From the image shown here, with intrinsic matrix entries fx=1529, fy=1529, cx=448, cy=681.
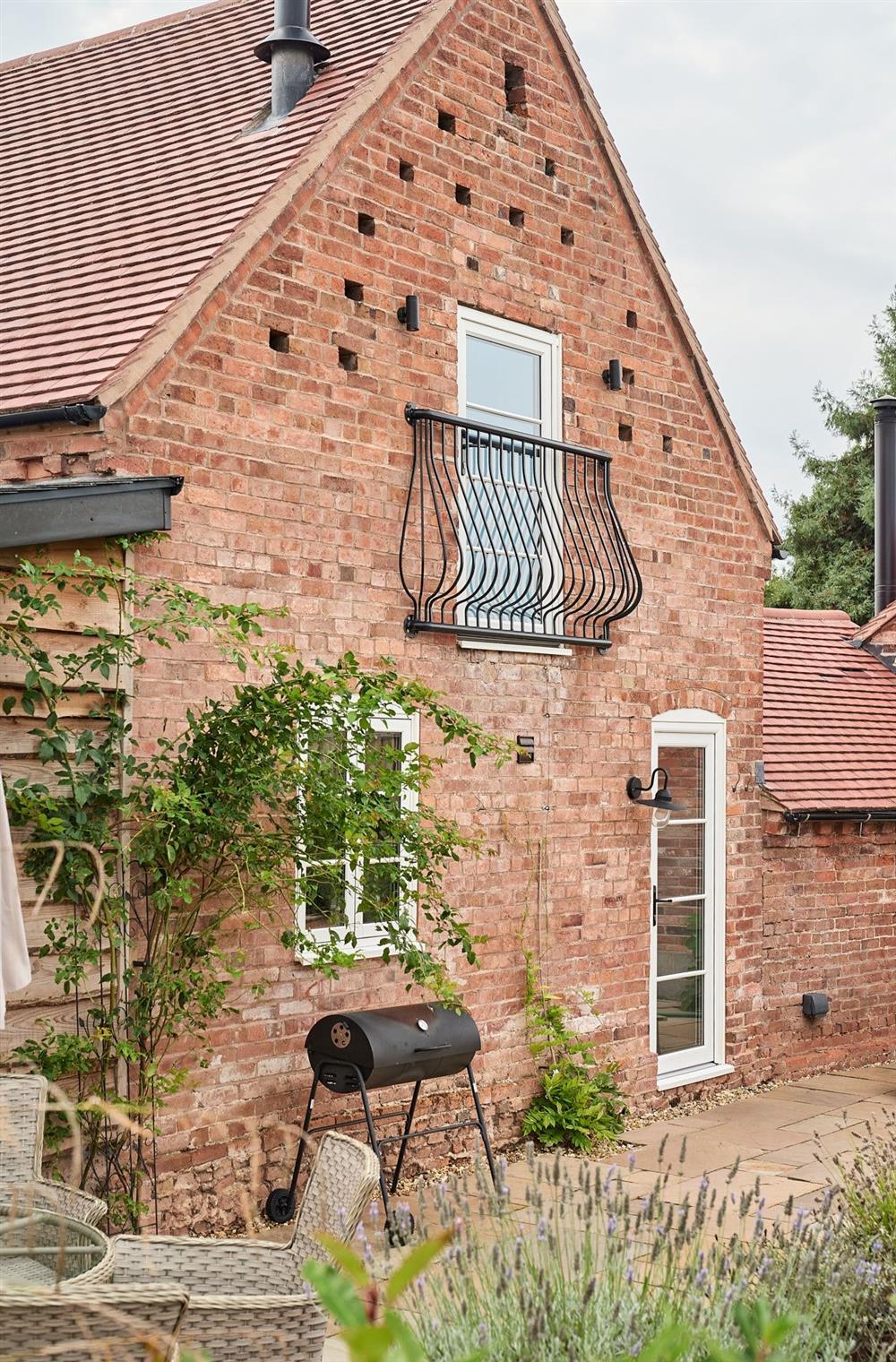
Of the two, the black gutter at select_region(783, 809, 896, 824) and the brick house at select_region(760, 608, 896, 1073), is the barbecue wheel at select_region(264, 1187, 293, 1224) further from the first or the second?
the black gutter at select_region(783, 809, 896, 824)

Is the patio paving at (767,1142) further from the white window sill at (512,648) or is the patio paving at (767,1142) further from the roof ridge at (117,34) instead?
the roof ridge at (117,34)

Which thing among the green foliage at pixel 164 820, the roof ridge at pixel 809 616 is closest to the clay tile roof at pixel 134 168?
the green foliage at pixel 164 820

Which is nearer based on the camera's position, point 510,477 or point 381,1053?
point 381,1053

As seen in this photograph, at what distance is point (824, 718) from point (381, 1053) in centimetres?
715

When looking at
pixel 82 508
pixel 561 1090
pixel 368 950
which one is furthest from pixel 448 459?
pixel 561 1090

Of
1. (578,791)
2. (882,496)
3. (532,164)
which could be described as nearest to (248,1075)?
(578,791)

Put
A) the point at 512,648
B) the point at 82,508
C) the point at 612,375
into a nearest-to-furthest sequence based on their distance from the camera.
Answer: the point at 82,508 → the point at 512,648 → the point at 612,375

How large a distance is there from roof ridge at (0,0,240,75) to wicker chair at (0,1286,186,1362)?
30.1ft

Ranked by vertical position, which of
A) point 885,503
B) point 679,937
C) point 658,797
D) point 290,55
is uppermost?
point 290,55

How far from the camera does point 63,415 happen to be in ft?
20.3

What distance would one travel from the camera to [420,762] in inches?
284

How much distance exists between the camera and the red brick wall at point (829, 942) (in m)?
10.8

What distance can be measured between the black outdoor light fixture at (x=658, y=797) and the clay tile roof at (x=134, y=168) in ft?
13.6

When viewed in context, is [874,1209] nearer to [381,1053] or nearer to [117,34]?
[381,1053]
